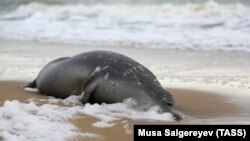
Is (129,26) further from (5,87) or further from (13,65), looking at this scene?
(5,87)

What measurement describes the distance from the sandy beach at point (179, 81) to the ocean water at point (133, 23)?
149 cm

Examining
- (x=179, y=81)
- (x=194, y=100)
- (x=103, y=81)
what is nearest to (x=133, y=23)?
(x=179, y=81)

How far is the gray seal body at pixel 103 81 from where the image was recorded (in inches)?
176

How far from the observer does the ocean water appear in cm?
1243

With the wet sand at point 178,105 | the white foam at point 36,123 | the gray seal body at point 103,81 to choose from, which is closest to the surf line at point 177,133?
the wet sand at point 178,105

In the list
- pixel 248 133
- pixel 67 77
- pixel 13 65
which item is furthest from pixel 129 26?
pixel 248 133

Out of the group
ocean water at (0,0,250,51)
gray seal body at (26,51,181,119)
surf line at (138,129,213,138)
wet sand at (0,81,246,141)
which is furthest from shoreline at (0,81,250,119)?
ocean water at (0,0,250,51)

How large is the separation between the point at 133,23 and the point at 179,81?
31.5ft

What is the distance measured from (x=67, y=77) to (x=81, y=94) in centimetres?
30

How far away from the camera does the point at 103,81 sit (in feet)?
15.0

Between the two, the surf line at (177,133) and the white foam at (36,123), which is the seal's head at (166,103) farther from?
the white foam at (36,123)

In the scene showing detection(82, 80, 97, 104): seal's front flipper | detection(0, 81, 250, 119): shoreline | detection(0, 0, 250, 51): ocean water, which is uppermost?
detection(0, 0, 250, 51): ocean water

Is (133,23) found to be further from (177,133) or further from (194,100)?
(177,133)

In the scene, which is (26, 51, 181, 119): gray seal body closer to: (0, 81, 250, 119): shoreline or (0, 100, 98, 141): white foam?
(0, 81, 250, 119): shoreline
